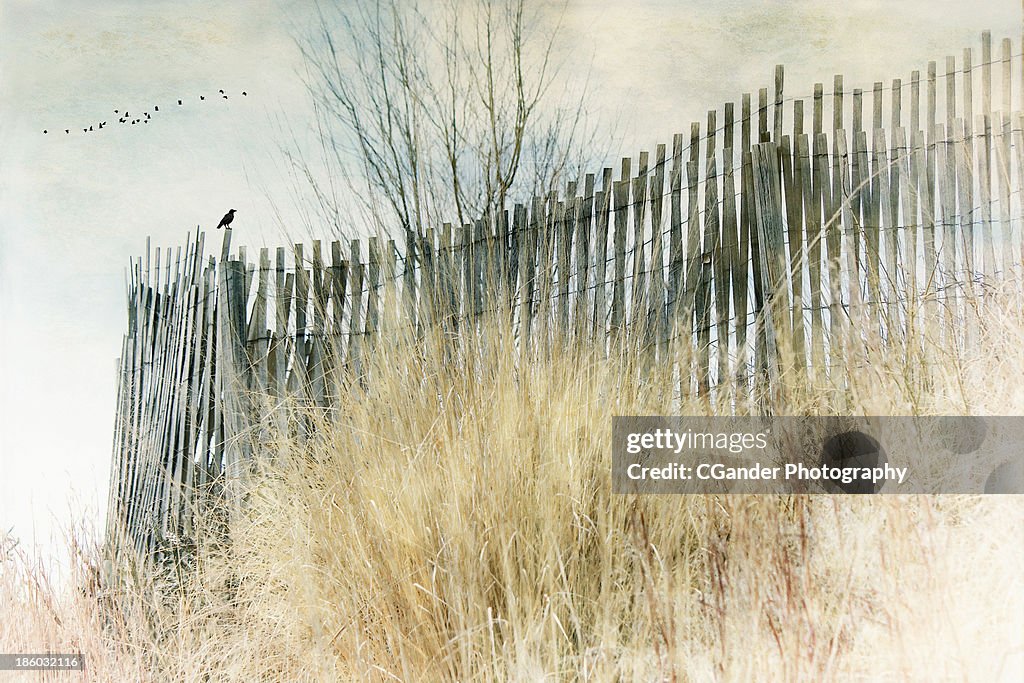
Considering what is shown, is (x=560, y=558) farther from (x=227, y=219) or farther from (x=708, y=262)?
(x=227, y=219)

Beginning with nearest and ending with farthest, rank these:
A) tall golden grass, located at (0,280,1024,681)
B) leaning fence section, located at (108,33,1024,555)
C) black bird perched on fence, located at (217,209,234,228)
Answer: tall golden grass, located at (0,280,1024,681) → leaning fence section, located at (108,33,1024,555) → black bird perched on fence, located at (217,209,234,228)

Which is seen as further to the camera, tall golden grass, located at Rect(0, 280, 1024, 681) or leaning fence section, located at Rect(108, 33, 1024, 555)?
leaning fence section, located at Rect(108, 33, 1024, 555)

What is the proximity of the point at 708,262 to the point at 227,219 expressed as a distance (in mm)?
1677

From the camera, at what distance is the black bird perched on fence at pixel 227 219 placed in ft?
8.68

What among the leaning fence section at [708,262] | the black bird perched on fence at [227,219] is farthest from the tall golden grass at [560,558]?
the black bird perched on fence at [227,219]

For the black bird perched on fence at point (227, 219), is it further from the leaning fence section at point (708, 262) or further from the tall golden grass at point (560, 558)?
the tall golden grass at point (560, 558)

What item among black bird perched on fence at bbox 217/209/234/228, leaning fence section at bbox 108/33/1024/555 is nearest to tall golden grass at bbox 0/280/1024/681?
leaning fence section at bbox 108/33/1024/555

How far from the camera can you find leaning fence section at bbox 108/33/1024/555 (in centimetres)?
237

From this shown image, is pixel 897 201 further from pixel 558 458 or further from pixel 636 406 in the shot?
pixel 558 458

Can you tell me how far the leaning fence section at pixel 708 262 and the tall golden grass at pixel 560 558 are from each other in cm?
11

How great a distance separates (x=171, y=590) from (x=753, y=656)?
190 cm

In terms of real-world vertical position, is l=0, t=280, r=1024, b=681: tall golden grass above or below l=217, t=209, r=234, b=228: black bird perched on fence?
below

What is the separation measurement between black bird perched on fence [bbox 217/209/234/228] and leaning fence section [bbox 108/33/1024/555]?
0.11 metres

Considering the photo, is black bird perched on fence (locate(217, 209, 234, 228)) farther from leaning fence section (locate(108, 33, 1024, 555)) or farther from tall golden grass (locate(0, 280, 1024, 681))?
tall golden grass (locate(0, 280, 1024, 681))
